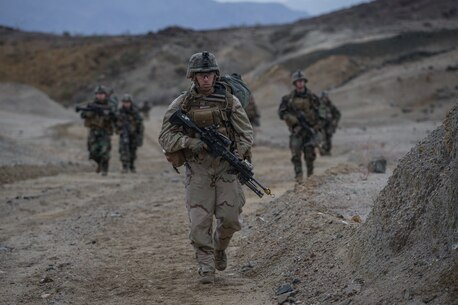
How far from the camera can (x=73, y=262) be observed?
7.85 m

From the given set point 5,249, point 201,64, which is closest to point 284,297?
point 201,64

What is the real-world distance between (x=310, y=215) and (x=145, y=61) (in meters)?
58.0

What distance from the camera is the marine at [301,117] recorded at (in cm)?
1302

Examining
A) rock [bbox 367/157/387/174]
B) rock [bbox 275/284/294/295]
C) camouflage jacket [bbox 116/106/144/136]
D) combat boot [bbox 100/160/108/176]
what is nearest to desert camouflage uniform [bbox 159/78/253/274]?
rock [bbox 275/284/294/295]

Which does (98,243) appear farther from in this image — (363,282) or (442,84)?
(442,84)

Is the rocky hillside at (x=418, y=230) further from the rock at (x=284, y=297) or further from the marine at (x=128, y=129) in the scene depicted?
the marine at (x=128, y=129)

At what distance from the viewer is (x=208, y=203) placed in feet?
22.4

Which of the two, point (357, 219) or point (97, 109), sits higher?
point (97, 109)

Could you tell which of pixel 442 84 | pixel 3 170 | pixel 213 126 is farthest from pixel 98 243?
pixel 442 84

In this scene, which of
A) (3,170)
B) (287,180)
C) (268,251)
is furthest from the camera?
(3,170)

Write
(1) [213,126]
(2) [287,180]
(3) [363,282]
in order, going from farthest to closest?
(2) [287,180] → (1) [213,126] → (3) [363,282]

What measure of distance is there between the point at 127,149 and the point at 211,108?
1159 centimetres

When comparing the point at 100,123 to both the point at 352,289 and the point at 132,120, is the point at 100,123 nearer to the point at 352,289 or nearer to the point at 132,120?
the point at 132,120

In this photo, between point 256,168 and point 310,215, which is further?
point 256,168
